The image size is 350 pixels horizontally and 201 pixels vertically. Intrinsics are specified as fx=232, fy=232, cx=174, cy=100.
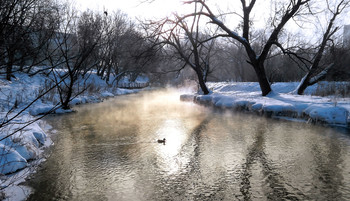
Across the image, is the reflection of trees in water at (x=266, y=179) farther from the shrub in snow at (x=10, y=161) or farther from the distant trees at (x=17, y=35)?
the shrub in snow at (x=10, y=161)

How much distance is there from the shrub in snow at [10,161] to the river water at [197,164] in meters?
0.45

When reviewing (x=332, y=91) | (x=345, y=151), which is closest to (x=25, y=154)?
(x=345, y=151)

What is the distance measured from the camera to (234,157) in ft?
18.7

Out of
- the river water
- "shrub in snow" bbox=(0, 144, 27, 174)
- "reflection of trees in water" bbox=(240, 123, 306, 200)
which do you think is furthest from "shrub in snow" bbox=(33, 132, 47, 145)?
"reflection of trees in water" bbox=(240, 123, 306, 200)

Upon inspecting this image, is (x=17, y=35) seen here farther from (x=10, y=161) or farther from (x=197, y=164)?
(x=197, y=164)

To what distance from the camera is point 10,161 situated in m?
4.66

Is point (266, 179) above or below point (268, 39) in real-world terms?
below

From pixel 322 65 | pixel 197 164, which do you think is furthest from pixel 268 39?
pixel 197 164

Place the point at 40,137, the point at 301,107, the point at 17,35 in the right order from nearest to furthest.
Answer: the point at 17,35
the point at 40,137
the point at 301,107

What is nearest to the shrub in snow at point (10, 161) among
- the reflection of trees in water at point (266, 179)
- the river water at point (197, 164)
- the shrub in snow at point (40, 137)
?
the river water at point (197, 164)

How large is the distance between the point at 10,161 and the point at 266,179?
5091 millimetres

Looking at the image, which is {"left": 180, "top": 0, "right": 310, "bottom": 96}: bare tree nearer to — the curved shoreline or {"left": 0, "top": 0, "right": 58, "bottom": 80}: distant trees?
the curved shoreline

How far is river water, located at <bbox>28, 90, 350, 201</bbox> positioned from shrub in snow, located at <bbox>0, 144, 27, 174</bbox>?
1.47 ft

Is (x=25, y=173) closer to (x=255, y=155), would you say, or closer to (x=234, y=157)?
(x=234, y=157)
